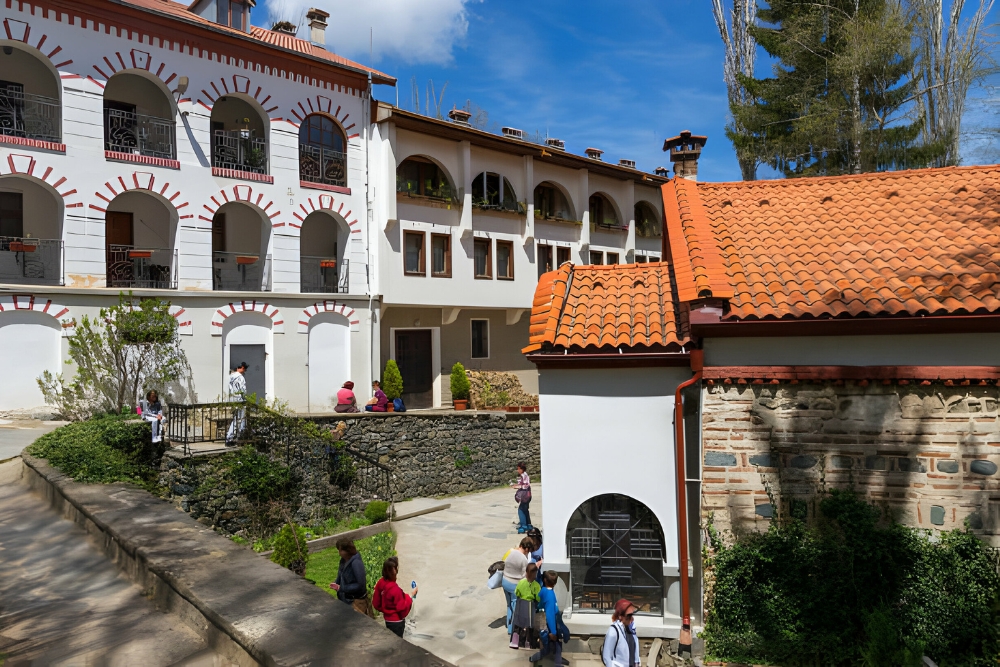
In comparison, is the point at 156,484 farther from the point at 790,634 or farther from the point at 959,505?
the point at 959,505

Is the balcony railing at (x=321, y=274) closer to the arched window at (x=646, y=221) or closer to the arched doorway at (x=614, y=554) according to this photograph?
the arched doorway at (x=614, y=554)

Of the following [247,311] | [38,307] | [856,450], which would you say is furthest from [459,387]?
[856,450]

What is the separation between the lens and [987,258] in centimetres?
800

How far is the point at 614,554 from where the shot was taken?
8.82 metres

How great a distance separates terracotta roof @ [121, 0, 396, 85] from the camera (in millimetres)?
18266

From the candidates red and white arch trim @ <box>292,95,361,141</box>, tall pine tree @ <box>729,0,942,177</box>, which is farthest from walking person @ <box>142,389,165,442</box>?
tall pine tree @ <box>729,0,942,177</box>

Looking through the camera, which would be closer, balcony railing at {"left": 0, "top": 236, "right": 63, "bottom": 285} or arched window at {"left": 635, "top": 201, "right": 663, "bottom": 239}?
balcony railing at {"left": 0, "top": 236, "right": 63, "bottom": 285}

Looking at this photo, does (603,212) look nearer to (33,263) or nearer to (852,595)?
(33,263)

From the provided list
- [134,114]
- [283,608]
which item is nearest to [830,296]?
[283,608]

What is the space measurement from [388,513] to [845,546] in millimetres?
12242

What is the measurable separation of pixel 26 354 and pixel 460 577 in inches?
441

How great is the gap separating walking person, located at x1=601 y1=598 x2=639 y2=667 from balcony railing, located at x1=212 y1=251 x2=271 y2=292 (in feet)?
51.0

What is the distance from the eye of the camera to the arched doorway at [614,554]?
28.3 feet

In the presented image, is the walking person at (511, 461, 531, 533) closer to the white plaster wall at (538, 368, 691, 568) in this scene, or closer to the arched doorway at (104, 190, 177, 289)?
the white plaster wall at (538, 368, 691, 568)
